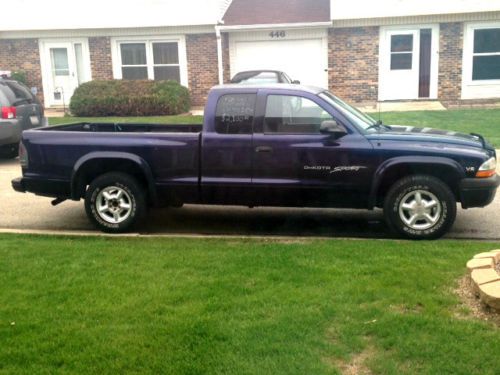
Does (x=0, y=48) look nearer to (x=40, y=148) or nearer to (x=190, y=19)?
(x=190, y=19)

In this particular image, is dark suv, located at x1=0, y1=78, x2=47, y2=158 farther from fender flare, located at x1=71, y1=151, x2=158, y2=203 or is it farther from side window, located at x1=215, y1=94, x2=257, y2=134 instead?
side window, located at x1=215, y1=94, x2=257, y2=134

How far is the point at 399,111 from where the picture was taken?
1895 centimetres

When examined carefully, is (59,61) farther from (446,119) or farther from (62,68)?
(446,119)

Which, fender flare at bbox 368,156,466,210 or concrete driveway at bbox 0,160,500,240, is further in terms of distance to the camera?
concrete driveway at bbox 0,160,500,240

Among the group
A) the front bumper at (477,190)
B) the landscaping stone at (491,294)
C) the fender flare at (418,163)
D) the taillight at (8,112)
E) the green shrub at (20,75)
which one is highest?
the green shrub at (20,75)

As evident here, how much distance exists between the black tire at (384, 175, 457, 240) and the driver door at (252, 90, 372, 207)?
377 mm

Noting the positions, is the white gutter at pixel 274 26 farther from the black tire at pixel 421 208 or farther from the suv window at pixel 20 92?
the black tire at pixel 421 208

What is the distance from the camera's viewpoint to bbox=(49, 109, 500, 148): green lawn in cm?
1556

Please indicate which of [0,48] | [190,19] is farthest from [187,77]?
[0,48]

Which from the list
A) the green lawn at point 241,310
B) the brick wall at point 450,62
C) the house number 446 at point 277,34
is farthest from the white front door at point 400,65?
the green lawn at point 241,310

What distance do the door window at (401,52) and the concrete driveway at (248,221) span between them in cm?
1346

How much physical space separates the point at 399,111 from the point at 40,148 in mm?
13519

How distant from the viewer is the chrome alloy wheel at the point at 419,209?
686 cm

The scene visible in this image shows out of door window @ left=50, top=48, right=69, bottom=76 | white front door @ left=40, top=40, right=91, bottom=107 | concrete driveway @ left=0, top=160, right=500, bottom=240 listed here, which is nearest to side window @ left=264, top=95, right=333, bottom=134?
concrete driveway @ left=0, top=160, right=500, bottom=240
